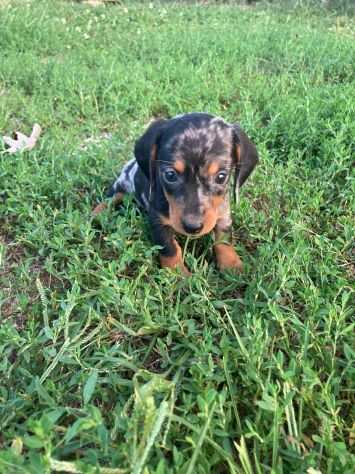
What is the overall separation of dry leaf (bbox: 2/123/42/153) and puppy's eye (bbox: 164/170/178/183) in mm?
1796

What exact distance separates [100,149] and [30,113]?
46.1 inches

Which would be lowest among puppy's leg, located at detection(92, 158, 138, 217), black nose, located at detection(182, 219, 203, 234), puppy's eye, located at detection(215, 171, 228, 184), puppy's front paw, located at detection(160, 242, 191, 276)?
puppy's front paw, located at detection(160, 242, 191, 276)

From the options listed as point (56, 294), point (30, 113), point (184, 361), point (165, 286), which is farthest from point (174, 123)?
point (30, 113)

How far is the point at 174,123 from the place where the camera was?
2916 mm

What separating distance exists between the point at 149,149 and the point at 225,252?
0.76 meters

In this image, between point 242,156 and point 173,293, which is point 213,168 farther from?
point 173,293

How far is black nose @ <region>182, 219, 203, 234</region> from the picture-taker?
8.64 feet

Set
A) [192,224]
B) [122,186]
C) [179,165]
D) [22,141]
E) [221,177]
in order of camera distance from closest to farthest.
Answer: [192,224] < [179,165] < [221,177] < [122,186] < [22,141]

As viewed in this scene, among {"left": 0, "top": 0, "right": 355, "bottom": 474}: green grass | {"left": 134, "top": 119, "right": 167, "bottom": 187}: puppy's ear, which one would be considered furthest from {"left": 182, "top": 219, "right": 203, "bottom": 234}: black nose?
{"left": 134, "top": 119, "right": 167, "bottom": 187}: puppy's ear

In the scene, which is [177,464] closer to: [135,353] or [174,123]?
[135,353]

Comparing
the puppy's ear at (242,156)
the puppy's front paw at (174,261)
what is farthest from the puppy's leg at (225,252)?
the puppy's ear at (242,156)

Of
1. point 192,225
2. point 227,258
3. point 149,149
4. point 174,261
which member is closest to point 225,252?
point 227,258

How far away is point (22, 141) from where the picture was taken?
4340mm

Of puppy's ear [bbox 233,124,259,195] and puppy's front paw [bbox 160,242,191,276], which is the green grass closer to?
puppy's front paw [bbox 160,242,191,276]
